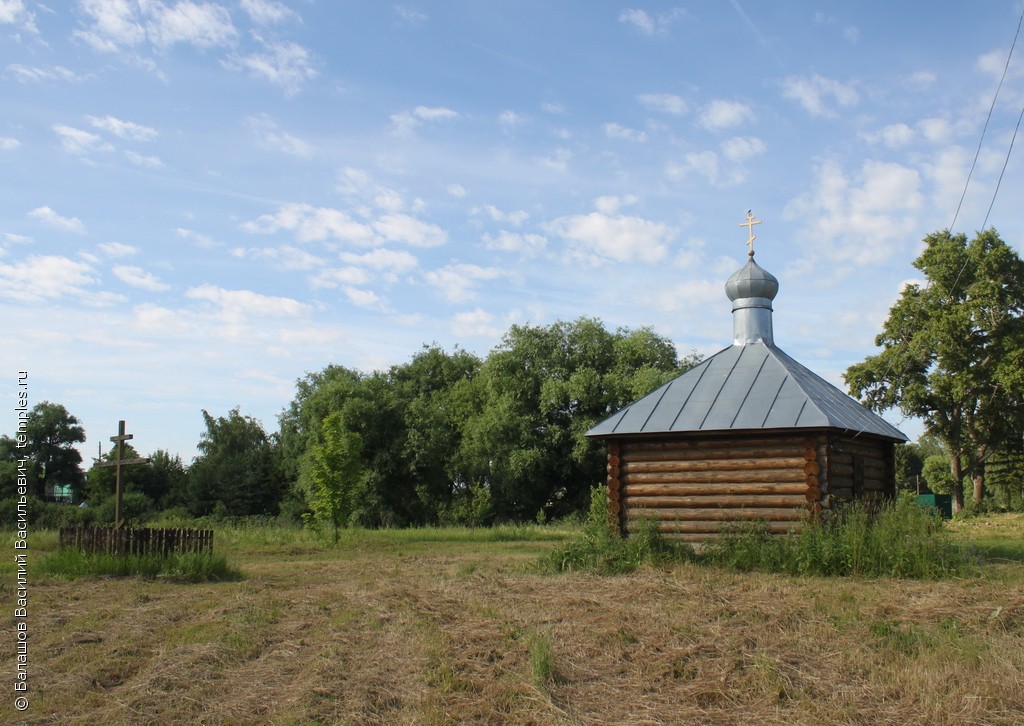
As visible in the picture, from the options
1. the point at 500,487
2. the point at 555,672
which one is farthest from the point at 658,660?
the point at 500,487

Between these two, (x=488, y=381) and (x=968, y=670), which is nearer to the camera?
(x=968, y=670)

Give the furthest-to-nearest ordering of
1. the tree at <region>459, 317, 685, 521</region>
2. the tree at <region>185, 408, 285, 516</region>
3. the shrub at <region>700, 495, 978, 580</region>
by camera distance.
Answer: the tree at <region>185, 408, 285, 516</region> → the tree at <region>459, 317, 685, 521</region> → the shrub at <region>700, 495, 978, 580</region>

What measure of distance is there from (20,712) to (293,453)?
41589mm

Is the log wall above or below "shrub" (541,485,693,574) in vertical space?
above

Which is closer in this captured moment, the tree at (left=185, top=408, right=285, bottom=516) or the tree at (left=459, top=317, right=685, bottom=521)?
the tree at (left=459, top=317, right=685, bottom=521)

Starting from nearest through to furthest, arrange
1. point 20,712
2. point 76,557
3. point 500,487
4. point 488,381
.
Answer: point 20,712 → point 76,557 → point 500,487 → point 488,381

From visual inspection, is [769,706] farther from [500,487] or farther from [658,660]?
[500,487]

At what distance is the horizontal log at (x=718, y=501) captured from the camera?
14.0 m

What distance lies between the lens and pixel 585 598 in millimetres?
10461

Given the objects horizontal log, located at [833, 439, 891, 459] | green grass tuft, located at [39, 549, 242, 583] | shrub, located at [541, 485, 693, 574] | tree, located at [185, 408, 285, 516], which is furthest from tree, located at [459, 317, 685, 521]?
green grass tuft, located at [39, 549, 242, 583]

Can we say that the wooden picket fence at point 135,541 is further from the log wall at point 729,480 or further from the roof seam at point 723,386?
the roof seam at point 723,386

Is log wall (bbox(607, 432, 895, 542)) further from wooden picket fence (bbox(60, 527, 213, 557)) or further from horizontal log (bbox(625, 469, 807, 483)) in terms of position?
wooden picket fence (bbox(60, 527, 213, 557))

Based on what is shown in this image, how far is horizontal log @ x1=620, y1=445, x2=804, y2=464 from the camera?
14.2 metres

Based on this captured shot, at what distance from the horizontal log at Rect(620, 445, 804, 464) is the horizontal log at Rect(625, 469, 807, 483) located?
24cm
